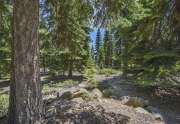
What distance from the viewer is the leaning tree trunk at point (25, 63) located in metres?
6.88

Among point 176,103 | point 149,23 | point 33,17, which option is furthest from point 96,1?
point 176,103

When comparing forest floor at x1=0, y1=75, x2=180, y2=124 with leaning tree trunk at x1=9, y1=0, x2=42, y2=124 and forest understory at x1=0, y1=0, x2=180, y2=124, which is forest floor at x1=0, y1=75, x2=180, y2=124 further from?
leaning tree trunk at x1=9, y1=0, x2=42, y2=124

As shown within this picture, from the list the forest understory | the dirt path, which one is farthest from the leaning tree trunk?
the dirt path

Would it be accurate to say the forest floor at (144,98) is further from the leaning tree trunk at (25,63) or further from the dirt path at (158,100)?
the leaning tree trunk at (25,63)

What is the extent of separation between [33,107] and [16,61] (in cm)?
108

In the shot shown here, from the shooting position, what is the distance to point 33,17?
6.95m

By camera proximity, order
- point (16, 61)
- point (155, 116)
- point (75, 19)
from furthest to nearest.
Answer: point (75, 19) < point (155, 116) < point (16, 61)

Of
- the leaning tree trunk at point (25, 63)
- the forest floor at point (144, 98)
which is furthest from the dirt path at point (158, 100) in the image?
the leaning tree trunk at point (25, 63)

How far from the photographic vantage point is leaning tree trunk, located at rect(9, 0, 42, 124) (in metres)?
6.88

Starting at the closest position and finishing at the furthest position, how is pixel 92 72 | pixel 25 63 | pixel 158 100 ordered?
pixel 25 63, pixel 158 100, pixel 92 72

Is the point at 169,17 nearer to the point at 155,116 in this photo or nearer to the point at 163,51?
the point at 163,51

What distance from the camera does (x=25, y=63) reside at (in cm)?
689

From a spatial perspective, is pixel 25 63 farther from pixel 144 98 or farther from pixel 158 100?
pixel 158 100

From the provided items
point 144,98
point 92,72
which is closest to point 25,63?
point 144,98
